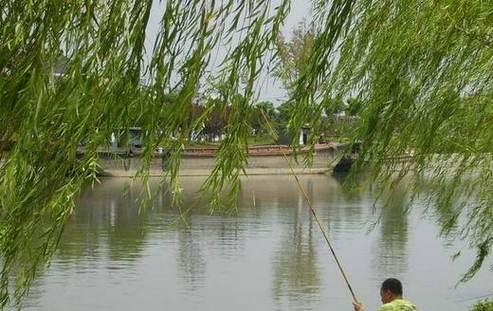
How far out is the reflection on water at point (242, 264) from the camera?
14.5 metres

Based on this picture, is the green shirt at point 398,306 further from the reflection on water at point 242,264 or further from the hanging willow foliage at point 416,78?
the reflection on water at point 242,264

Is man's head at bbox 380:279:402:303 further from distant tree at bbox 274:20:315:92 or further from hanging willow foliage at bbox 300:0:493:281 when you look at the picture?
distant tree at bbox 274:20:315:92

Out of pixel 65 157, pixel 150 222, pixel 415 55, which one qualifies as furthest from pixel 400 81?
pixel 150 222

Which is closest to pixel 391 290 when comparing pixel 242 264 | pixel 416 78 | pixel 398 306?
pixel 398 306

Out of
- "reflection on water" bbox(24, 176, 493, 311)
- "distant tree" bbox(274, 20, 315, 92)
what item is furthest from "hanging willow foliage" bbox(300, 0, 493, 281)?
"reflection on water" bbox(24, 176, 493, 311)

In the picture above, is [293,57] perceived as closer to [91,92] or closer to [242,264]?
[91,92]

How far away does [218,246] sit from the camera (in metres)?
19.9

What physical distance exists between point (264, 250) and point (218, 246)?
3.36 ft

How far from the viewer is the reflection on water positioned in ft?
47.7

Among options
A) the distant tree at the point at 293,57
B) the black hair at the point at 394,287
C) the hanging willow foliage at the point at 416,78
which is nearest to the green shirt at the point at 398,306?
the black hair at the point at 394,287

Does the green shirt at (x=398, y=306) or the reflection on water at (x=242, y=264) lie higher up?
the green shirt at (x=398, y=306)

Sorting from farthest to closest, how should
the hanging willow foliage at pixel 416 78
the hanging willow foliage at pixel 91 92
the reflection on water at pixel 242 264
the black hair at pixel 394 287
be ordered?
1. the reflection on water at pixel 242 264
2. the black hair at pixel 394 287
3. the hanging willow foliage at pixel 416 78
4. the hanging willow foliage at pixel 91 92

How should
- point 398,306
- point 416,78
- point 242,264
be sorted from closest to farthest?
point 416,78 < point 398,306 < point 242,264

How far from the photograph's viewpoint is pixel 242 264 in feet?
58.3
